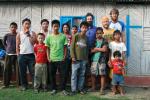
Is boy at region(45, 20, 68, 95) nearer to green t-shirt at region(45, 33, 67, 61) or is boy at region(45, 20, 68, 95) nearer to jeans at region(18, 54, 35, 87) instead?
green t-shirt at region(45, 33, 67, 61)

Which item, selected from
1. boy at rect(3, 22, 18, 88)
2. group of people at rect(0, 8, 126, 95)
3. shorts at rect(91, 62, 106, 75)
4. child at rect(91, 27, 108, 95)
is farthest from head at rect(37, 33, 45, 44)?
shorts at rect(91, 62, 106, 75)

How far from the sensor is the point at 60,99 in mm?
8727

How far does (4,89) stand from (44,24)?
185 cm

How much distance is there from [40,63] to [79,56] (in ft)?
3.10

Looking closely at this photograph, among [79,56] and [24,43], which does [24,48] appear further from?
[79,56]

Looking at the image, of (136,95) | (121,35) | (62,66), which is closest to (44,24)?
(62,66)

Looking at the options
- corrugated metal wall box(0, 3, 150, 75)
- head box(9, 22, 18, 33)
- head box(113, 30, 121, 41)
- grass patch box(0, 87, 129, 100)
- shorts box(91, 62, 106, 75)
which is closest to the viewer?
grass patch box(0, 87, 129, 100)

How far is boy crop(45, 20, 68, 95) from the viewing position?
30.1ft

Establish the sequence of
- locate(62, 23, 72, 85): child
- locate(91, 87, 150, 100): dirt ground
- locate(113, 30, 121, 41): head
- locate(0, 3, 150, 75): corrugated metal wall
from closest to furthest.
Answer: locate(91, 87, 150, 100): dirt ground, locate(113, 30, 121, 41): head, locate(62, 23, 72, 85): child, locate(0, 3, 150, 75): corrugated metal wall

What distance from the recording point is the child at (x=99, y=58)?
927cm

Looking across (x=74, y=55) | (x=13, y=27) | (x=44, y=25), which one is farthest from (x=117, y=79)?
(x=13, y=27)

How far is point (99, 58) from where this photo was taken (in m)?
9.33

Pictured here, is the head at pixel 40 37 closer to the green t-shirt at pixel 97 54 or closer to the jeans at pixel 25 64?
the jeans at pixel 25 64

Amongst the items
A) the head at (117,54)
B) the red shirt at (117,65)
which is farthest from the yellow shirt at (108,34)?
the red shirt at (117,65)
